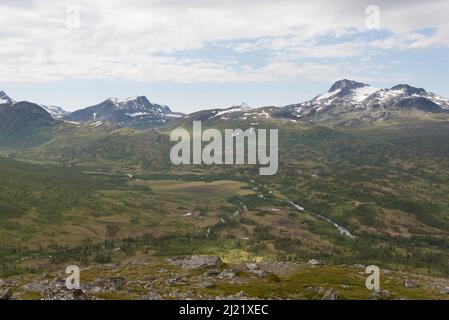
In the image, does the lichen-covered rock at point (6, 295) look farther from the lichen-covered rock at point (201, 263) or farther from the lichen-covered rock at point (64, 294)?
the lichen-covered rock at point (201, 263)

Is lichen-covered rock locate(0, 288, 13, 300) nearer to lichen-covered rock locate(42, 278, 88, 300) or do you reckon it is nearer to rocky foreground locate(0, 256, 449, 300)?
rocky foreground locate(0, 256, 449, 300)

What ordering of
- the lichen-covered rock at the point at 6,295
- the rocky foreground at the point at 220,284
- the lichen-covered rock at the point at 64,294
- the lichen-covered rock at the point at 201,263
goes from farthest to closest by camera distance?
the lichen-covered rock at the point at 201,263
the rocky foreground at the point at 220,284
the lichen-covered rock at the point at 64,294
the lichen-covered rock at the point at 6,295

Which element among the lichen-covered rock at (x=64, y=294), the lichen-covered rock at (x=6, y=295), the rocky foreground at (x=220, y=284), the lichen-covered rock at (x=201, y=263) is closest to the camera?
the lichen-covered rock at (x=6, y=295)

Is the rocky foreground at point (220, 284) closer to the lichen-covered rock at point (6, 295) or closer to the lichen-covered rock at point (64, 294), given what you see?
the lichen-covered rock at point (64, 294)

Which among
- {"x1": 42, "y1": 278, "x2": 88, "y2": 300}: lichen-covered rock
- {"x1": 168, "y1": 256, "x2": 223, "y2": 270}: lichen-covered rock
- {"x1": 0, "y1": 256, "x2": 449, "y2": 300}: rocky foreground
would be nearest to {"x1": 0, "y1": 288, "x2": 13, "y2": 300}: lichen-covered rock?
{"x1": 0, "y1": 256, "x2": 449, "y2": 300}: rocky foreground

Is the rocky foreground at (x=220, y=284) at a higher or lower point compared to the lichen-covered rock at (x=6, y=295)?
lower

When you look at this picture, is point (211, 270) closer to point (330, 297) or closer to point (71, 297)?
point (330, 297)

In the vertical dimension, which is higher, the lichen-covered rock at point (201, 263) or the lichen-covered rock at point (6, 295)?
the lichen-covered rock at point (6, 295)

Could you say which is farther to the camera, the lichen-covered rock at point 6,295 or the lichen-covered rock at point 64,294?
the lichen-covered rock at point 64,294

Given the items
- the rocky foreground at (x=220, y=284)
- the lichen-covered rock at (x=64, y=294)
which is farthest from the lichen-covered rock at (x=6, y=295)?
the lichen-covered rock at (x=64, y=294)
